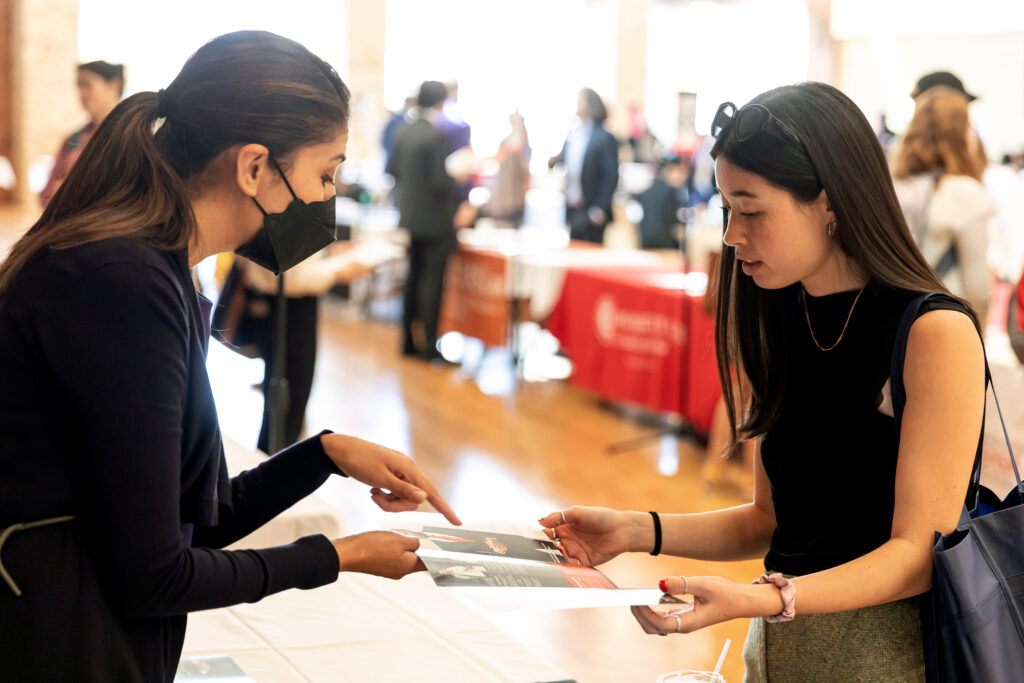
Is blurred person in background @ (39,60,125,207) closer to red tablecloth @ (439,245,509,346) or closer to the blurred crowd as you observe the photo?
the blurred crowd

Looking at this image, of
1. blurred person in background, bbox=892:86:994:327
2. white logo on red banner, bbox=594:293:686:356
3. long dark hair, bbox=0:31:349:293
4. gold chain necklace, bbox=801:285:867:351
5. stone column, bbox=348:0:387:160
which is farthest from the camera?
stone column, bbox=348:0:387:160

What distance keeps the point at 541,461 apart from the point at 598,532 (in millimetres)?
3371

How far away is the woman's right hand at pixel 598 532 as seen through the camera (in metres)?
1.52

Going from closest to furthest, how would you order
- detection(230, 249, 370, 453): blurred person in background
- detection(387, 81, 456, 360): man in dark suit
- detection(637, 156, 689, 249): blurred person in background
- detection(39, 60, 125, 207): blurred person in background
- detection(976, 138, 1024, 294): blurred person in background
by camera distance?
detection(230, 249, 370, 453): blurred person in background < detection(39, 60, 125, 207): blurred person in background < detection(976, 138, 1024, 294): blurred person in background < detection(387, 81, 456, 360): man in dark suit < detection(637, 156, 689, 249): blurred person in background

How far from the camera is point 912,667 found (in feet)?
4.34

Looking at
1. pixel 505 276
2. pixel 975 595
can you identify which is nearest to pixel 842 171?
pixel 975 595

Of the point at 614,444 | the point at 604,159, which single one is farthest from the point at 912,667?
the point at 604,159

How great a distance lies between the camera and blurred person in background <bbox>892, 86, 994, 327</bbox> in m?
3.90

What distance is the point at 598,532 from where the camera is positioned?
1538 mm

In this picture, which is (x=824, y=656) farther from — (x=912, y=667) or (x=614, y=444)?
(x=614, y=444)

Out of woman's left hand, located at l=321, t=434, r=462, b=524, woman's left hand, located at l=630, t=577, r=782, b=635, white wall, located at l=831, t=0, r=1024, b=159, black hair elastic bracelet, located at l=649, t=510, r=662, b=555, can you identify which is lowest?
black hair elastic bracelet, located at l=649, t=510, r=662, b=555

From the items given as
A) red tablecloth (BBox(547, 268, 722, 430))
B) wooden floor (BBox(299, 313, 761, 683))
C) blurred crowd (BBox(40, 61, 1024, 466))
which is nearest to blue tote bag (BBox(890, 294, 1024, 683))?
blurred crowd (BBox(40, 61, 1024, 466))

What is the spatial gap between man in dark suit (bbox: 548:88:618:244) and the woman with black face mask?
21.9 ft

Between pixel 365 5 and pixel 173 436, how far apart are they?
48.2 feet
